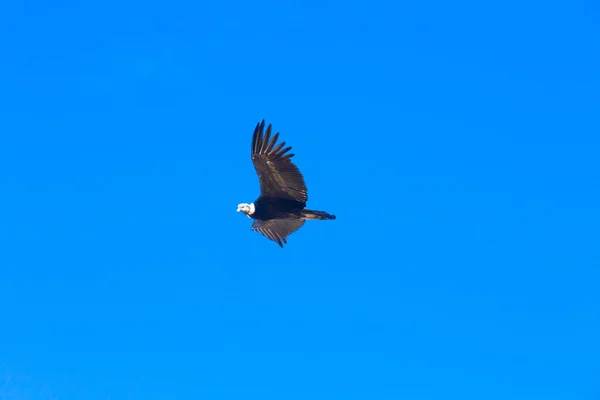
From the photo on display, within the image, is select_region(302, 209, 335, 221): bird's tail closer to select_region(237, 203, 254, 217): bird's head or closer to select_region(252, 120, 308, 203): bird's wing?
select_region(252, 120, 308, 203): bird's wing

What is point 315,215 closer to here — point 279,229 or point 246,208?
point 279,229

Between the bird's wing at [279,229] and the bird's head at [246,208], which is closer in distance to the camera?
the bird's wing at [279,229]

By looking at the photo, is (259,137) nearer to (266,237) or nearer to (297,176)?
(297,176)

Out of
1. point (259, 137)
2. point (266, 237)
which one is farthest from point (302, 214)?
point (259, 137)

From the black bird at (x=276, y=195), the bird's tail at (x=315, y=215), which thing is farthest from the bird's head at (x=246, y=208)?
the bird's tail at (x=315, y=215)

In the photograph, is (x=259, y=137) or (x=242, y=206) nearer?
(x=259, y=137)

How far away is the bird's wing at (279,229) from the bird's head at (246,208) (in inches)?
35.7

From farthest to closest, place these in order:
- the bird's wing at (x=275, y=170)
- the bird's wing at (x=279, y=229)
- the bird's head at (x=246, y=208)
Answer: the bird's head at (x=246, y=208)
the bird's wing at (x=279, y=229)
the bird's wing at (x=275, y=170)

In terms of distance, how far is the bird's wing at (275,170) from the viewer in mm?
33562

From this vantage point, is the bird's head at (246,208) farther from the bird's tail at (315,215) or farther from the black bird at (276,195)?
the bird's tail at (315,215)

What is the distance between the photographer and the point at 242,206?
36656mm

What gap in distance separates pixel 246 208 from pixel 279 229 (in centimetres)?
186

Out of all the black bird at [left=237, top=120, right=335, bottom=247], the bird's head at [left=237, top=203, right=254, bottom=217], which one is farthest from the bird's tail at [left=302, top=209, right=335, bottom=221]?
the bird's head at [left=237, top=203, right=254, bottom=217]

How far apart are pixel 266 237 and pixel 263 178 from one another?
8.42ft
